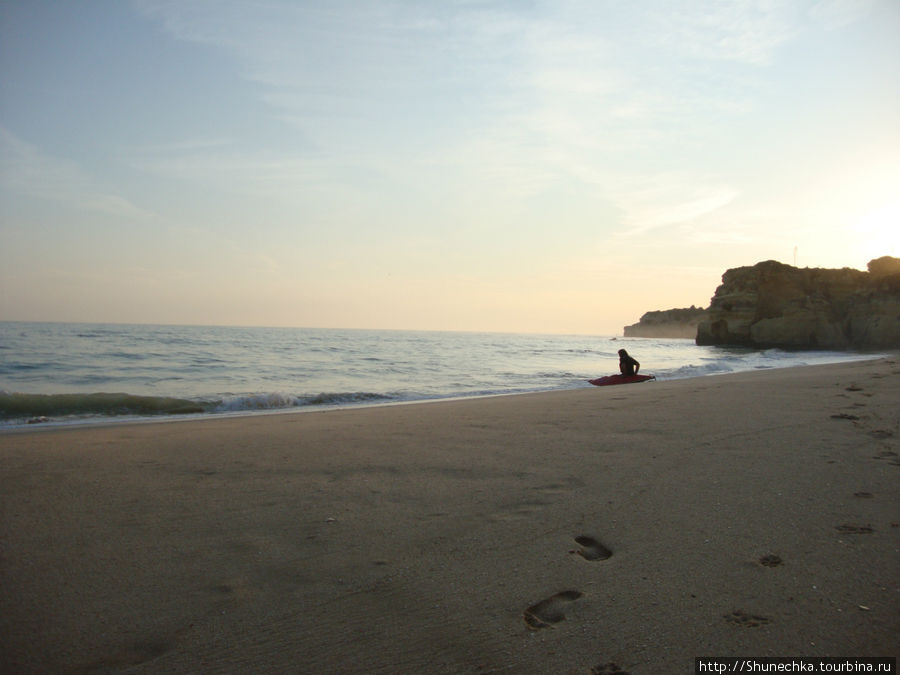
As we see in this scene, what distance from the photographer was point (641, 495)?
345 cm

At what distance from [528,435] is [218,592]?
376cm

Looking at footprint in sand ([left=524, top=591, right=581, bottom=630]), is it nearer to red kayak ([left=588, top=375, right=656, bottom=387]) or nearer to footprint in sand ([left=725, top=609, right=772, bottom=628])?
footprint in sand ([left=725, top=609, right=772, bottom=628])

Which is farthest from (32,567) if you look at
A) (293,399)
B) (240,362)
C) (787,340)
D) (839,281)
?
(839,281)

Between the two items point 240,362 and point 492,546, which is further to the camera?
point 240,362

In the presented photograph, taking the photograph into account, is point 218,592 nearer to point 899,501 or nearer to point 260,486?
point 260,486

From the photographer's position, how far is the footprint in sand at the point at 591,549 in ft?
8.64

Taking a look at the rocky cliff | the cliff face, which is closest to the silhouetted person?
the cliff face

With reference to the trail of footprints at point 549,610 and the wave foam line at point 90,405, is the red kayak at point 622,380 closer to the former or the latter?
the wave foam line at point 90,405

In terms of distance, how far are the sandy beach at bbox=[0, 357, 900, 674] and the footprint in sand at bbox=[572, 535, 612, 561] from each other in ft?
0.05

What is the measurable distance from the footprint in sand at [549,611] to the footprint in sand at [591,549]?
389mm

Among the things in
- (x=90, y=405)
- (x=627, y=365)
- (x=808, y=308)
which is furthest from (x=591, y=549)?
(x=808, y=308)

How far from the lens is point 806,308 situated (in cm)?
4103

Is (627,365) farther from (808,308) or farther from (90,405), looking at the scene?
(808,308)

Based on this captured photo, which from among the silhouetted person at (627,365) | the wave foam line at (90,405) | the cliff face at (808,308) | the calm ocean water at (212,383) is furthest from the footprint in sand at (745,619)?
the cliff face at (808,308)
